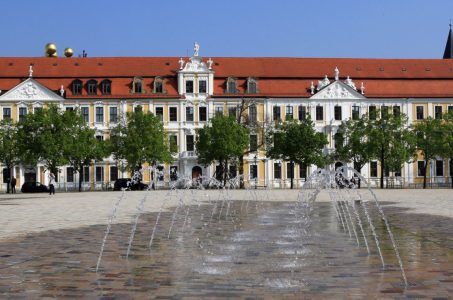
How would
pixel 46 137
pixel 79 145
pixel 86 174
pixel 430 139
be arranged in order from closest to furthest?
1. pixel 46 137
2. pixel 79 145
3. pixel 430 139
4. pixel 86 174

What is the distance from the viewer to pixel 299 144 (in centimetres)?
6000

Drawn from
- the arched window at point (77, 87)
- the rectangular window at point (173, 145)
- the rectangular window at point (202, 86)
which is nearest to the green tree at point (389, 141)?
the rectangular window at point (202, 86)

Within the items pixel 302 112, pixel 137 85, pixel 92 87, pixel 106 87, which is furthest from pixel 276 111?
pixel 92 87

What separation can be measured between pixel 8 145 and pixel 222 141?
18233 mm

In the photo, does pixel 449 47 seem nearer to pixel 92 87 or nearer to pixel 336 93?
pixel 336 93

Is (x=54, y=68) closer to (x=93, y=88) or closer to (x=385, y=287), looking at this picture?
(x=93, y=88)

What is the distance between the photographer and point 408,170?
69.3 m

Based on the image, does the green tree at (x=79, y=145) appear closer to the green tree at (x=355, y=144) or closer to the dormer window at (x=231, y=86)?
the dormer window at (x=231, y=86)

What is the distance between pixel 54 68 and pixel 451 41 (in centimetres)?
4747

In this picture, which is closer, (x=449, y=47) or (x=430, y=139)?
(x=430, y=139)

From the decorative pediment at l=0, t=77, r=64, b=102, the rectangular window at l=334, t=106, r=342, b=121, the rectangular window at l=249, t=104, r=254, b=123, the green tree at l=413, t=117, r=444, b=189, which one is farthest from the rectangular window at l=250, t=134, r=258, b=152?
the decorative pediment at l=0, t=77, r=64, b=102

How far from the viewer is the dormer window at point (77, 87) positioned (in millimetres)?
68812

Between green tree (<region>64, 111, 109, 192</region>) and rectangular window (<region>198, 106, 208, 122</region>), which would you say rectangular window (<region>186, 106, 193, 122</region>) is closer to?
rectangular window (<region>198, 106, 208, 122</region>)

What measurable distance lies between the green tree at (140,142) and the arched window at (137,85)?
604 cm
